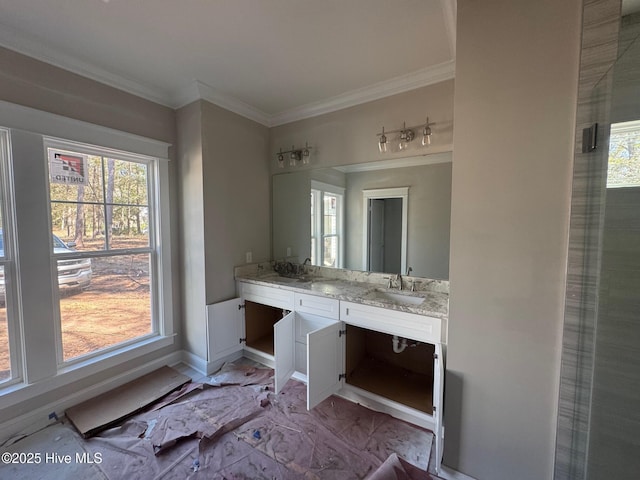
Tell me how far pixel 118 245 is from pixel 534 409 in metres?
3.07

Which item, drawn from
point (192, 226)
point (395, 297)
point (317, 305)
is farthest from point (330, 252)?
point (192, 226)

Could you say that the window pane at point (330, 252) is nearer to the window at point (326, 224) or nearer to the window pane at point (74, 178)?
the window at point (326, 224)

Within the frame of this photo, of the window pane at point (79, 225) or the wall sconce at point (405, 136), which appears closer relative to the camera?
the window pane at point (79, 225)

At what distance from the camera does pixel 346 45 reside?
1.82 meters

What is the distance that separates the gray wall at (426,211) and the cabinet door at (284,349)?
46.7 inches

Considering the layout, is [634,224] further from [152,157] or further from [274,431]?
[152,157]

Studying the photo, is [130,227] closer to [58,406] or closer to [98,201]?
[98,201]

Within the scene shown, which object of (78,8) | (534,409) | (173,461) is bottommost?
(173,461)

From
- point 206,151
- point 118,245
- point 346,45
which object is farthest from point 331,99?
point 118,245

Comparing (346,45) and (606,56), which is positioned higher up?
(346,45)

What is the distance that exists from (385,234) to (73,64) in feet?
9.07

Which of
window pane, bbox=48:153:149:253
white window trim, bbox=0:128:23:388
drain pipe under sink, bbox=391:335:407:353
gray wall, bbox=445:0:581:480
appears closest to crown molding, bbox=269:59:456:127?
gray wall, bbox=445:0:581:480

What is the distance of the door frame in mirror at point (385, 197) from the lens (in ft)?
7.95

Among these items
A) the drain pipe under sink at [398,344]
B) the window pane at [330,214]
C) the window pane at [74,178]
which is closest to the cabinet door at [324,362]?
the drain pipe under sink at [398,344]
